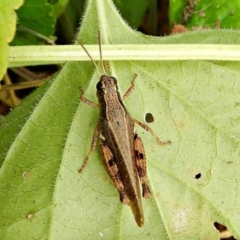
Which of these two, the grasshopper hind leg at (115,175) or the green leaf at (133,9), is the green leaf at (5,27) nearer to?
the grasshopper hind leg at (115,175)

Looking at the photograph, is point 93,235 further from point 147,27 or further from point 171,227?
point 147,27

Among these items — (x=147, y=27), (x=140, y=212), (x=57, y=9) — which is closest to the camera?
(x=140, y=212)

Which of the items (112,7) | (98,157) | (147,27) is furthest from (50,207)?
(147,27)

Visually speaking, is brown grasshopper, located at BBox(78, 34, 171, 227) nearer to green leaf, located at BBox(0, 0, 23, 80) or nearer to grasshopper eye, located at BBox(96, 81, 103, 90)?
grasshopper eye, located at BBox(96, 81, 103, 90)

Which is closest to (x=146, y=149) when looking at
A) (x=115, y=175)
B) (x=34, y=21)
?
(x=115, y=175)

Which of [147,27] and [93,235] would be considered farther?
[147,27]
